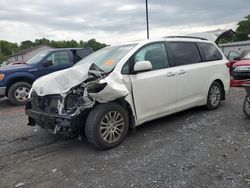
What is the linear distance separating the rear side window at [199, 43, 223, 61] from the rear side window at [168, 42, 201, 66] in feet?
0.90

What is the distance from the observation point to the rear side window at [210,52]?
21.2 ft

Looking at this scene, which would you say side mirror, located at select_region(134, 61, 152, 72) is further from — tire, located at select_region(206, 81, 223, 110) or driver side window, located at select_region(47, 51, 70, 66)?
driver side window, located at select_region(47, 51, 70, 66)

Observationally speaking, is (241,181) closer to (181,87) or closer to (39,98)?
(181,87)

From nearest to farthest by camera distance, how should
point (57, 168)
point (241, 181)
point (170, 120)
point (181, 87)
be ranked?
point (241, 181)
point (57, 168)
point (181, 87)
point (170, 120)

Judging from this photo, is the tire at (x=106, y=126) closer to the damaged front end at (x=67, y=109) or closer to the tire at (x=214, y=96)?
the damaged front end at (x=67, y=109)

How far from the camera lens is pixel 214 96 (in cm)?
666

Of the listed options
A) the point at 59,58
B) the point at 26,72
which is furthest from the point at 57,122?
the point at 59,58

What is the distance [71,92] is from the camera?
4.30m

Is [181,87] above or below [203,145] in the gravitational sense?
above

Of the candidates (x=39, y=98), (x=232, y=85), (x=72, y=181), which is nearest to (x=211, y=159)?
(x=72, y=181)

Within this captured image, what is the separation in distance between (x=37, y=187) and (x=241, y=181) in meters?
2.45

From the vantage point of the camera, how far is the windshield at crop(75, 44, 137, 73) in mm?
4961

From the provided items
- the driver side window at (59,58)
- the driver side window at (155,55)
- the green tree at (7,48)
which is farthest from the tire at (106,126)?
the green tree at (7,48)

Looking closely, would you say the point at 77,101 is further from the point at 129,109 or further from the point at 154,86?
the point at 154,86
